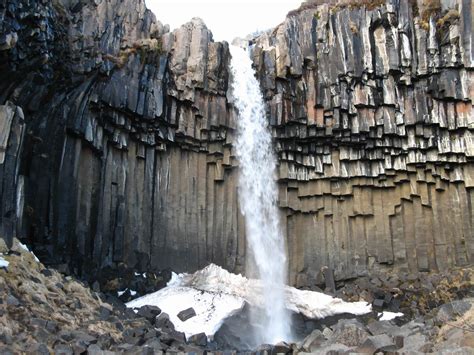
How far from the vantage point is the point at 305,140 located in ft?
73.8

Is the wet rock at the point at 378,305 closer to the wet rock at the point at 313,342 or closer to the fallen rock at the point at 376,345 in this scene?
the wet rock at the point at 313,342

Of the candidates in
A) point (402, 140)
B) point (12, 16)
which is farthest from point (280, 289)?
point (12, 16)

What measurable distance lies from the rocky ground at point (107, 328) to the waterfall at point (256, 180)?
6.79 meters

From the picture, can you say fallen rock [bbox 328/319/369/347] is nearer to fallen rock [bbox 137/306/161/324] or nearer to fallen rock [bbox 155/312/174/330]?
fallen rock [bbox 155/312/174/330]

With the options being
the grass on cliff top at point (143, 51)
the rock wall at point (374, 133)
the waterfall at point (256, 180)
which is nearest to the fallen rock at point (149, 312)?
the waterfall at point (256, 180)

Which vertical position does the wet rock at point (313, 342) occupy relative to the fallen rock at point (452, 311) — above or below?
below

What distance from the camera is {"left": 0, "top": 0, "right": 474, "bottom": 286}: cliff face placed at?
19594 mm

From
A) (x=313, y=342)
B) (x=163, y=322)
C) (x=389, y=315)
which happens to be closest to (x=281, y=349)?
(x=313, y=342)

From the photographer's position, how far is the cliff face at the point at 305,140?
64.3 ft

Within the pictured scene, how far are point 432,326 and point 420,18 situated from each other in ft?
45.3

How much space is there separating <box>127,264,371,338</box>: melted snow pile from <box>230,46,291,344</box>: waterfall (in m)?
1.57

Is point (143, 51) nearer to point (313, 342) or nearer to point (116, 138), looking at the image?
point (116, 138)

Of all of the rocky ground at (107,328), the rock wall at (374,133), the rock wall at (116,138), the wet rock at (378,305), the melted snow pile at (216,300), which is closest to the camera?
the rocky ground at (107,328)

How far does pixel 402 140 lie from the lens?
22.0 m
